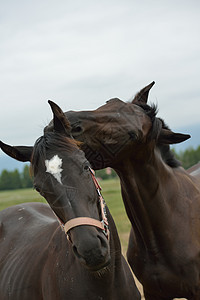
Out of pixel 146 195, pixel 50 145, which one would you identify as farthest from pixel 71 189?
pixel 146 195

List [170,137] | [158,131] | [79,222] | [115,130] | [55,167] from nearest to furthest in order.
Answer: [79,222] → [55,167] → [115,130] → [158,131] → [170,137]

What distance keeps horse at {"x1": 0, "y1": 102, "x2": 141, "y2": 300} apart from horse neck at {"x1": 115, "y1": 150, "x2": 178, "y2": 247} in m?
0.54

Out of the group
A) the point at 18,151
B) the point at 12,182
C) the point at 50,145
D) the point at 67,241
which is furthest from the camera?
the point at 12,182

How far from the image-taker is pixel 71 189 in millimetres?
2559

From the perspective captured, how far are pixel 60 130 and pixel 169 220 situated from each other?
164cm

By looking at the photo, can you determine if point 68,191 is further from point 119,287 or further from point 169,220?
point 169,220

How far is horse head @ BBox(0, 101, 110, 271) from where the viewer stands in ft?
7.89

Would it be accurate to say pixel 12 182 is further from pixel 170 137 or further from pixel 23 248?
pixel 170 137

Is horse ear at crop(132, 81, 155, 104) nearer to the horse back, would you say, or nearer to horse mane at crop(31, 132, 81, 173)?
horse mane at crop(31, 132, 81, 173)

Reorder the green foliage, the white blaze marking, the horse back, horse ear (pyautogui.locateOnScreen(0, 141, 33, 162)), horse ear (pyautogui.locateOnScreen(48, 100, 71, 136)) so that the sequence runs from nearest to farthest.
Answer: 1. the white blaze marking
2. horse ear (pyautogui.locateOnScreen(48, 100, 71, 136))
3. horse ear (pyautogui.locateOnScreen(0, 141, 33, 162))
4. the horse back
5. the green foliage

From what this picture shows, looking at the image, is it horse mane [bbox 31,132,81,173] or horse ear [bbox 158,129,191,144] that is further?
horse ear [bbox 158,129,191,144]

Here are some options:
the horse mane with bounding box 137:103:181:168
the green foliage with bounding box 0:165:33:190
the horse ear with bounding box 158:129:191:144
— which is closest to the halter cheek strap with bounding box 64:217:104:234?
the horse mane with bounding box 137:103:181:168

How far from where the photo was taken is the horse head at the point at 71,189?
94.7 inches

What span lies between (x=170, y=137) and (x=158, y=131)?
27 centimetres
